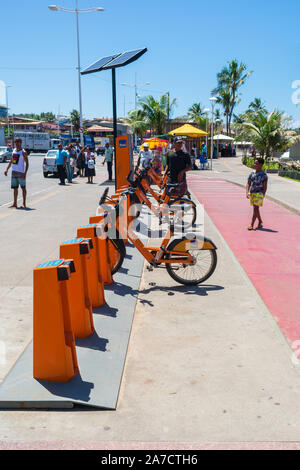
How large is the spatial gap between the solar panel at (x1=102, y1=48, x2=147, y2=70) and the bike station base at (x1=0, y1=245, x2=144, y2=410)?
5.65 metres

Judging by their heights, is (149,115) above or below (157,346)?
above

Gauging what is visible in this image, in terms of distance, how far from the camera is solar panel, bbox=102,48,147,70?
29.3 feet

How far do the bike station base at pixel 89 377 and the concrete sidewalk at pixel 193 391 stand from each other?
0.25 feet

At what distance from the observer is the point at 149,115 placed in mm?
51500

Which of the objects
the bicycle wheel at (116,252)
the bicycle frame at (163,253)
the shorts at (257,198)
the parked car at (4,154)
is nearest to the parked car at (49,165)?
the shorts at (257,198)

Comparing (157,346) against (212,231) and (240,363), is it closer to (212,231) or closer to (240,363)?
(240,363)

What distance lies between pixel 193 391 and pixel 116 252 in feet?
9.85

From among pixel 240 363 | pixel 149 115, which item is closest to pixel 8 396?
pixel 240 363

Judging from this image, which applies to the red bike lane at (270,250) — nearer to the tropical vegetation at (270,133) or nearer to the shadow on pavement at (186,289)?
the shadow on pavement at (186,289)

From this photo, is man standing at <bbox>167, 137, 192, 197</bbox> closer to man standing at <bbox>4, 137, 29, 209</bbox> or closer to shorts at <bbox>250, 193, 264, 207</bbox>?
shorts at <bbox>250, 193, 264, 207</bbox>

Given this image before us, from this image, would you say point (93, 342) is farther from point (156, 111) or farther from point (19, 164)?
point (156, 111)

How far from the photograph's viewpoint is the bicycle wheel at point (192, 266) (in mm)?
5895

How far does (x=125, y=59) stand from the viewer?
907cm

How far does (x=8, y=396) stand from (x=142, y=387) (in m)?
1.00
